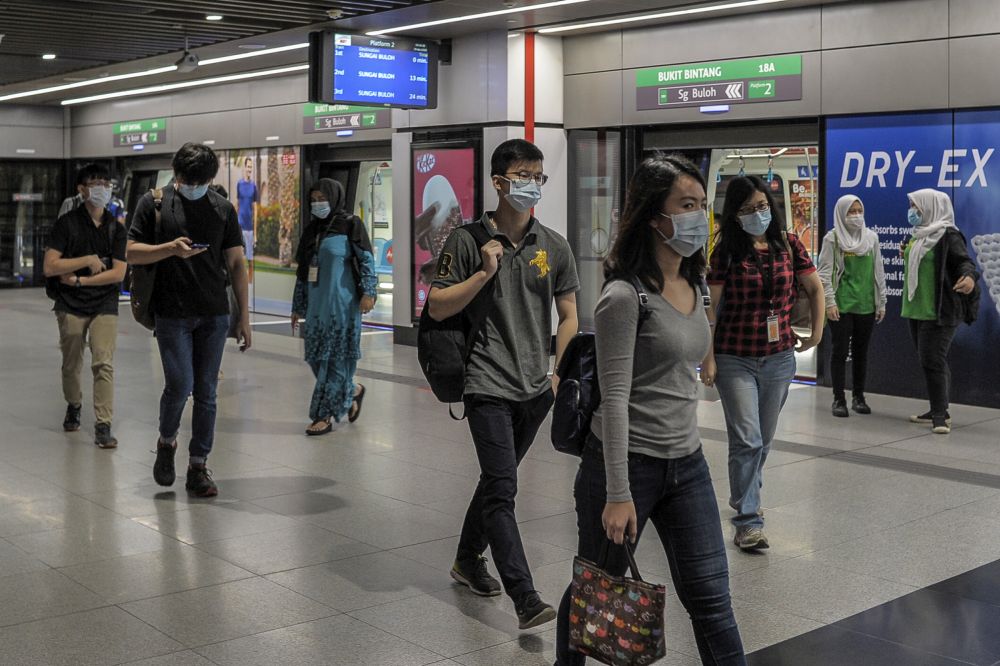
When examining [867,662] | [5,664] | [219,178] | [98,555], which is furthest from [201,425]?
[219,178]

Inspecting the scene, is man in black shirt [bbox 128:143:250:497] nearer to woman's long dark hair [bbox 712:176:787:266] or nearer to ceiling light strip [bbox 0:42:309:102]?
woman's long dark hair [bbox 712:176:787:266]

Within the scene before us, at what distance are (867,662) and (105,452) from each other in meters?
5.42

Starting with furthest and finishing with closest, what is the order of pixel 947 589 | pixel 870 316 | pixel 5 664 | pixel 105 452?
pixel 870 316, pixel 105 452, pixel 947 589, pixel 5 664

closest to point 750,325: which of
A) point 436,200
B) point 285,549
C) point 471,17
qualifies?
point 285,549

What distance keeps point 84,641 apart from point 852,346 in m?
6.89

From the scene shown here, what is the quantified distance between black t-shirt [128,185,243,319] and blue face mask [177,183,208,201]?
3 centimetres

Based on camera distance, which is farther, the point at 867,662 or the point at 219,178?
the point at 219,178

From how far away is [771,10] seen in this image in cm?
1102

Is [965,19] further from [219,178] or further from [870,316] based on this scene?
[219,178]

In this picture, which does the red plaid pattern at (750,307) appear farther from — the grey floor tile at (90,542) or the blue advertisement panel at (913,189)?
the blue advertisement panel at (913,189)

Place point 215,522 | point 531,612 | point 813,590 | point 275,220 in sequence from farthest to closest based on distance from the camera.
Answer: point 275,220
point 215,522
point 813,590
point 531,612

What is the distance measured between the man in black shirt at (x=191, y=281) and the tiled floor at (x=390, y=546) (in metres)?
0.45

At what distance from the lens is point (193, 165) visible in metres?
6.41

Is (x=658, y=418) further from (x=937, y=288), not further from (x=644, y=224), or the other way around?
(x=937, y=288)
